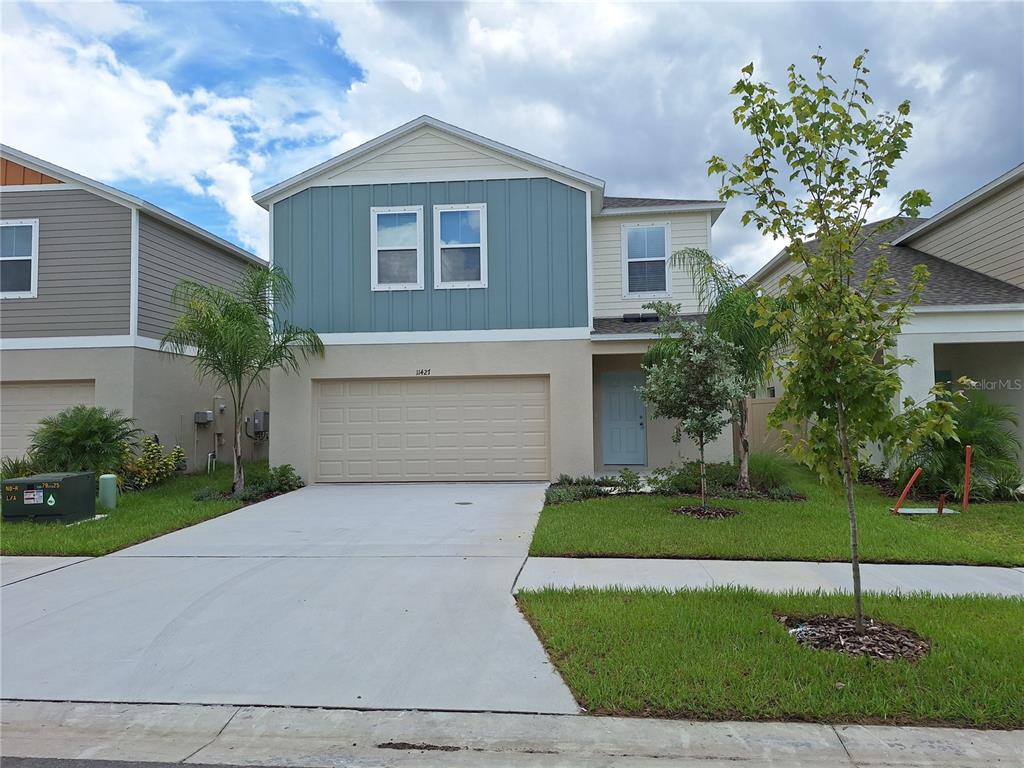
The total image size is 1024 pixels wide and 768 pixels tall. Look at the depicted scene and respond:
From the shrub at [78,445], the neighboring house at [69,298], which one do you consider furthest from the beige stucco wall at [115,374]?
the shrub at [78,445]

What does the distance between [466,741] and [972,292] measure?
1365 cm

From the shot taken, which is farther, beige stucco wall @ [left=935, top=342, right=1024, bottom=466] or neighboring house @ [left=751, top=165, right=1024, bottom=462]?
beige stucco wall @ [left=935, top=342, right=1024, bottom=466]

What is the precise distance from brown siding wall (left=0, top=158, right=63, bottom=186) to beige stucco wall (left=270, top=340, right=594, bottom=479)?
655 centimetres

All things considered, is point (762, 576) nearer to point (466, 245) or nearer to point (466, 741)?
point (466, 741)

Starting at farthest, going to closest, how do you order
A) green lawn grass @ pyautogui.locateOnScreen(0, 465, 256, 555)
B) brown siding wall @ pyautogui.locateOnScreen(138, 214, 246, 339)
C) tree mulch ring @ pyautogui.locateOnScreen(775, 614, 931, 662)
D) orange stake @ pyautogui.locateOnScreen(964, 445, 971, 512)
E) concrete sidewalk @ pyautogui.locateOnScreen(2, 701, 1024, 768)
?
brown siding wall @ pyautogui.locateOnScreen(138, 214, 246, 339), orange stake @ pyautogui.locateOnScreen(964, 445, 971, 512), green lawn grass @ pyautogui.locateOnScreen(0, 465, 256, 555), tree mulch ring @ pyautogui.locateOnScreen(775, 614, 931, 662), concrete sidewalk @ pyautogui.locateOnScreen(2, 701, 1024, 768)

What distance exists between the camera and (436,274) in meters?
13.2

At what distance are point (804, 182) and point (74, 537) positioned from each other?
29.8ft

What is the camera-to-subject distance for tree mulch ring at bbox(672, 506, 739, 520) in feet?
30.2

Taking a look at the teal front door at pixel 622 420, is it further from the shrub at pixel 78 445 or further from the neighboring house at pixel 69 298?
the neighboring house at pixel 69 298

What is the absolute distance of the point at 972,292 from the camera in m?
13.0

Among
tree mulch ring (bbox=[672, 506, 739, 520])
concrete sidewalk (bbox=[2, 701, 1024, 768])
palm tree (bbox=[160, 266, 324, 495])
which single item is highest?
palm tree (bbox=[160, 266, 324, 495])

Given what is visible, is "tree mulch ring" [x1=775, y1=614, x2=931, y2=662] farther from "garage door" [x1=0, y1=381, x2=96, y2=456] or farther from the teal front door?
"garage door" [x1=0, y1=381, x2=96, y2=456]

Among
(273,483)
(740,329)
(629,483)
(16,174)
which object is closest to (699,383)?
(740,329)

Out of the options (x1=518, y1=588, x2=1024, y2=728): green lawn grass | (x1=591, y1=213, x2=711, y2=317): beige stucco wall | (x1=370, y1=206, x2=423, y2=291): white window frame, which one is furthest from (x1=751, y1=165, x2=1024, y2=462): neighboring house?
(x1=518, y1=588, x2=1024, y2=728): green lawn grass
